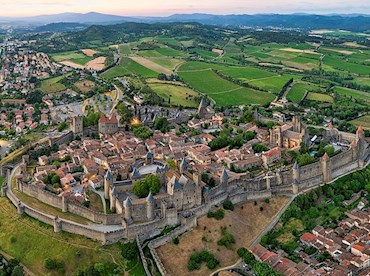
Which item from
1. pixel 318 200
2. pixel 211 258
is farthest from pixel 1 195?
pixel 318 200

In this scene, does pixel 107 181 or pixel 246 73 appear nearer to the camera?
pixel 107 181

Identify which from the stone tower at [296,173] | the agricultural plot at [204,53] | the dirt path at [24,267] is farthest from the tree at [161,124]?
the agricultural plot at [204,53]

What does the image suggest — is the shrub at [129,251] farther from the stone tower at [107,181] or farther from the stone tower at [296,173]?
the stone tower at [296,173]

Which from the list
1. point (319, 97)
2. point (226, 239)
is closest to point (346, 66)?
point (319, 97)

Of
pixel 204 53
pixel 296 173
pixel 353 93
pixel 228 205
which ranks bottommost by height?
pixel 228 205

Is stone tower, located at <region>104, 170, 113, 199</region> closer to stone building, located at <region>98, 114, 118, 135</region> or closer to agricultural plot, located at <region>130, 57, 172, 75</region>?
stone building, located at <region>98, 114, 118, 135</region>

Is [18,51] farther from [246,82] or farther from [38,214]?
[38,214]

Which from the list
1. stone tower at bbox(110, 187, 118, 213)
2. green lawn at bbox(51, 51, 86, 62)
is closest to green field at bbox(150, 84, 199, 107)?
stone tower at bbox(110, 187, 118, 213)

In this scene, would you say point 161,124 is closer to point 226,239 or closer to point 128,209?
point 128,209
